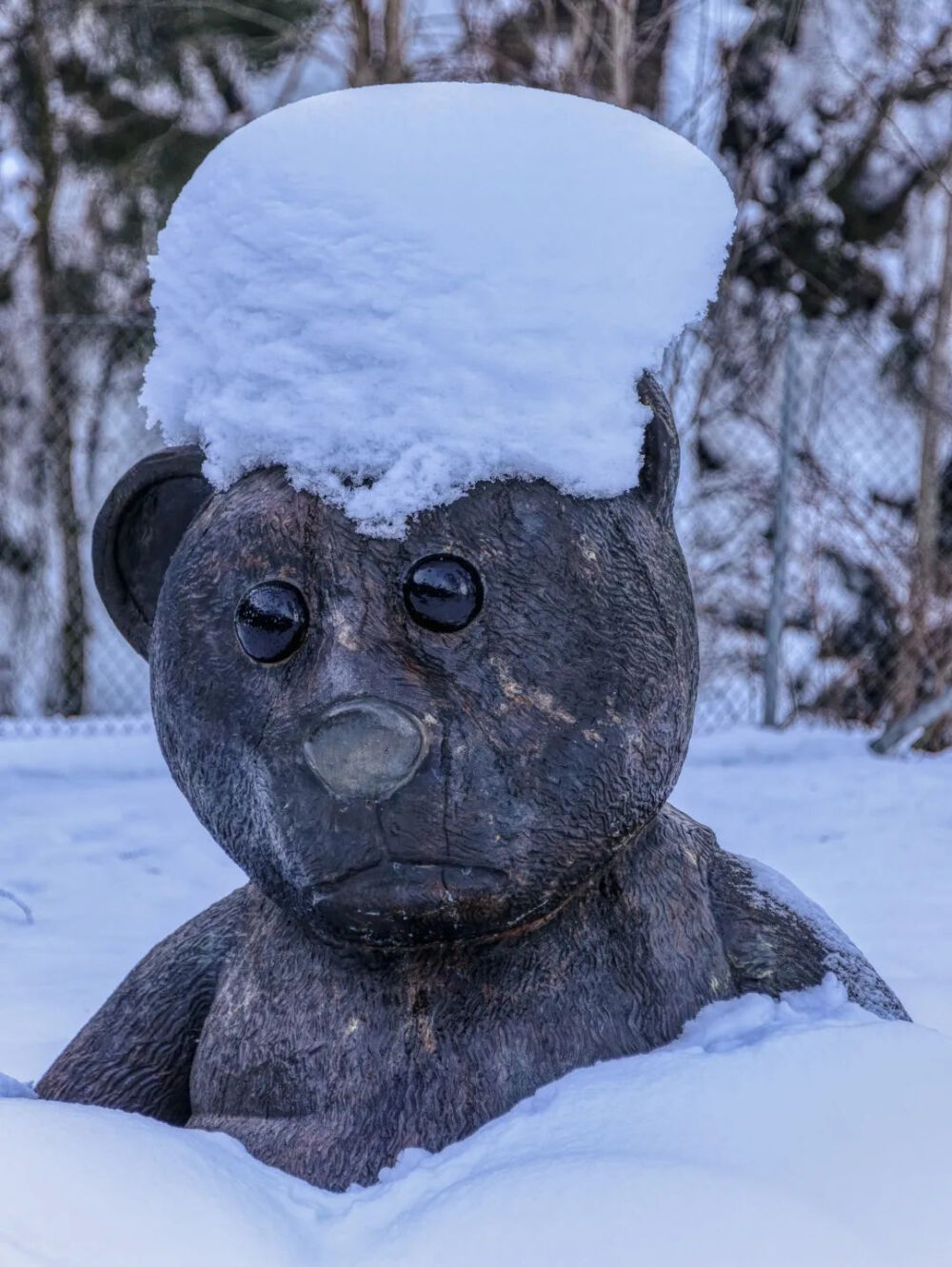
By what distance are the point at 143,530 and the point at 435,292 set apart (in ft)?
1.64

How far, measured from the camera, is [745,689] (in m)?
6.83

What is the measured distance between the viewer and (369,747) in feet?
4.08

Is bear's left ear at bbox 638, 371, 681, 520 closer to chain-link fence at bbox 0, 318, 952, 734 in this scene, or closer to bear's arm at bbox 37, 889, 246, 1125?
bear's arm at bbox 37, 889, 246, 1125

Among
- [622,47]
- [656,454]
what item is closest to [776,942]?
[656,454]

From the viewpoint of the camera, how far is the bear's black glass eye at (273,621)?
1335 millimetres

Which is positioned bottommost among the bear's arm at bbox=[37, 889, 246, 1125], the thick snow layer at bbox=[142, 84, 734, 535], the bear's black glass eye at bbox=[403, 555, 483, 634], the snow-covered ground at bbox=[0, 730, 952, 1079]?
the snow-covered ground at bbox=[0, 730, 952, 1079]

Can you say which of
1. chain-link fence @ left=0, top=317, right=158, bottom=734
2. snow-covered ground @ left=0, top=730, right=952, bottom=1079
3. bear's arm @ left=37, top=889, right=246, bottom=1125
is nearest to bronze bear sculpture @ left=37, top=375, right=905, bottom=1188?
bear's arm @ left=37, top=889, right=246, bottom=1125

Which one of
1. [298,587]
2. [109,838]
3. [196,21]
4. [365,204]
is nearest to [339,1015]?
[298,587]

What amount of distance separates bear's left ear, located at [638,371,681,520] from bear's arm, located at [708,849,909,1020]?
449 mm

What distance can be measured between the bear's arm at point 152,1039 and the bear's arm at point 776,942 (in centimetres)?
58

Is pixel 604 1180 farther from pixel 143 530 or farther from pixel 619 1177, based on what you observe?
pixel 143 530

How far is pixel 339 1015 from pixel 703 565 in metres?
5.39

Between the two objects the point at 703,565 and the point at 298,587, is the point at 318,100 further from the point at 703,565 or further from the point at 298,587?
the point at 703,565

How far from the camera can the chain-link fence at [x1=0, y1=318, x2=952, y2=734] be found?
20.1 feet
